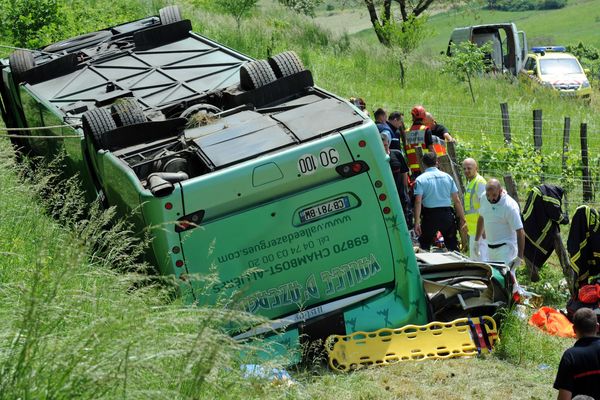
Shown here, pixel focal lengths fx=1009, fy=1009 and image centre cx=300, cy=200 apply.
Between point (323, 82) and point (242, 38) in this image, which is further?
point (242, 38)

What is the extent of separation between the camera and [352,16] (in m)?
99.0

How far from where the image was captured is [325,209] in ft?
27.3

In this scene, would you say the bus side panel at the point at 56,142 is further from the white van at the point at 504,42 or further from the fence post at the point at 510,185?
the white van at the point at 504,42

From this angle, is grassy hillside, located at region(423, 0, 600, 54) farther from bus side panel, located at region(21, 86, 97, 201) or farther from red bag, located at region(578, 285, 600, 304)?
red bag, located at region(578, 285, 600, 304)

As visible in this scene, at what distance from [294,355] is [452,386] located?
1.28 m

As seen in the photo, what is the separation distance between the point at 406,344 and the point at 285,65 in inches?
134

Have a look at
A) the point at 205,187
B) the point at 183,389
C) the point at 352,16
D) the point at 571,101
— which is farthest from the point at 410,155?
the point at 352,16

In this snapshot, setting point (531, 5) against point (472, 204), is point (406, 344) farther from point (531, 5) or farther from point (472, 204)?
point (531, 5)

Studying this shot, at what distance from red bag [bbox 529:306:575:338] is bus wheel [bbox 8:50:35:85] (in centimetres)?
704

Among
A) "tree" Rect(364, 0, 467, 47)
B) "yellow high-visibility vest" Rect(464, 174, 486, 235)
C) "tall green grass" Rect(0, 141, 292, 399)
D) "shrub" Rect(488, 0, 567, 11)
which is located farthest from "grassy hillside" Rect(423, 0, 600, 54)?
"tall green grass" Rect(0, 141, 292, 399)

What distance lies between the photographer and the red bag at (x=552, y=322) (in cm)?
994

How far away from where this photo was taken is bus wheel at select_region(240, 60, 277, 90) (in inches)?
397

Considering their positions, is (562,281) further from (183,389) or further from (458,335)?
(183,389)

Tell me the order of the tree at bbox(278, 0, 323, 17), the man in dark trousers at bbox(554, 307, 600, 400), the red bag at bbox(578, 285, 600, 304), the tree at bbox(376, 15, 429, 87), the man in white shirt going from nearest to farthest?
the man in dark trousers at bbox(554, 307, 600, 400)
the red bag at bbox(578, 285, 600, 304)
the man in white shirt
the tree at bbox(376, 15, 429, 87)
the tree at bbox(278, 0, 323, 17)
